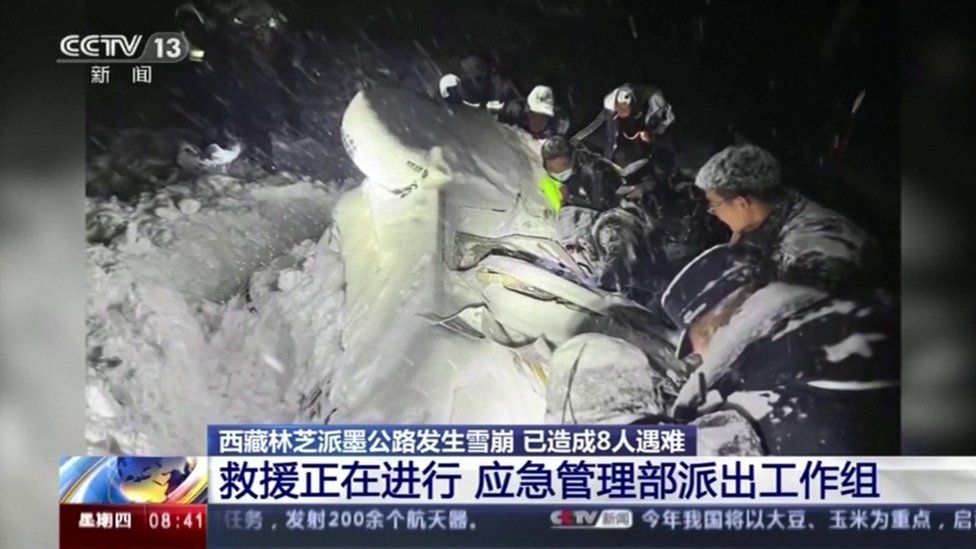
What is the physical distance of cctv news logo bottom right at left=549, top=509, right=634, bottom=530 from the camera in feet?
5.85

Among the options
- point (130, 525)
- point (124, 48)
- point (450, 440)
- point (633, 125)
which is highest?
point (124, 48)

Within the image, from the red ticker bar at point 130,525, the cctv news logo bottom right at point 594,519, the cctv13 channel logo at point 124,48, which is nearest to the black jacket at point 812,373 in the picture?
the cctv news logo bottom right at point 594,519

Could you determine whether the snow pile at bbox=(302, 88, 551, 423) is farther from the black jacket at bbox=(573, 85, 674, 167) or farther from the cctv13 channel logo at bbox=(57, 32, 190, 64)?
the cctv13 channel logo at bbox=(57, 32, 190, 64)

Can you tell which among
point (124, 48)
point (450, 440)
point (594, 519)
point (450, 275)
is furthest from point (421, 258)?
point (124, 48)

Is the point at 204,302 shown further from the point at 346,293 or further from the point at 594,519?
the point at 594,519

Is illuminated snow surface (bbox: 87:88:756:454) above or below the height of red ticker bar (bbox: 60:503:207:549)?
above

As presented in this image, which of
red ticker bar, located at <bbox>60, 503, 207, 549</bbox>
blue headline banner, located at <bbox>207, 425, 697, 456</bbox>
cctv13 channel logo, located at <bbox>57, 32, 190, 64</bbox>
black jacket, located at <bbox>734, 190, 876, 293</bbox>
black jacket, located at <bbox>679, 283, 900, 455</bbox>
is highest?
cctv13 channel logo, located at <bbox>57, 32, 190, 64</bbox>

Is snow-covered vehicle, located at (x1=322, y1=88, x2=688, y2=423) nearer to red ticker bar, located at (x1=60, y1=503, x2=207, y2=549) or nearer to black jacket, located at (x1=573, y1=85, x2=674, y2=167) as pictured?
black jacket, located at (x1=573, y1=85, x2=674, y2=167)

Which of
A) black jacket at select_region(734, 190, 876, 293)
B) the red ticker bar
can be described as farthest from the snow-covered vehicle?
the red ticker bar

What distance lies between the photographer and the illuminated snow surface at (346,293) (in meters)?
1.78

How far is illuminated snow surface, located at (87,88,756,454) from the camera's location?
1.78m

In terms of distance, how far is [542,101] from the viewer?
1785 millimetres

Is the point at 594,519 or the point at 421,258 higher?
the point at 421,258

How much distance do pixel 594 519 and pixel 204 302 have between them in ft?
2.90
